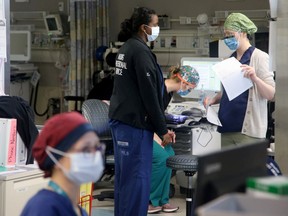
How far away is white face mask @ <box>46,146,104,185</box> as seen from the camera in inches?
68.6

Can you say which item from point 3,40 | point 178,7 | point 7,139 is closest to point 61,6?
point 178,7

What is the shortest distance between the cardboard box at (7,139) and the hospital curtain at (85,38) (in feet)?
11.7

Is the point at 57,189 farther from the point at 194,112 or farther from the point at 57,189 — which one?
the point at 194,112

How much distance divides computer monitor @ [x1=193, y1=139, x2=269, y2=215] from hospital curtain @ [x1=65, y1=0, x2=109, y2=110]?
556cm

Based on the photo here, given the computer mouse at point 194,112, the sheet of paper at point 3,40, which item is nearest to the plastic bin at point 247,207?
the sheet of paper at point 3,40

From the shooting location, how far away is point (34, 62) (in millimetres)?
7660

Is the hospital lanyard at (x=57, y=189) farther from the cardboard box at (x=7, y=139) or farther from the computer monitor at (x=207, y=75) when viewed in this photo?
the computer monitor at (x=207, y=75)

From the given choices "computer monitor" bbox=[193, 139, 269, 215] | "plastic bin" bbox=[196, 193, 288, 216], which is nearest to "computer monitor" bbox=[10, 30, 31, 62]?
"computer monitor" bbox=[193, 139, 269, 215]

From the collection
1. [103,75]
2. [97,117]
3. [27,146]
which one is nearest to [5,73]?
[27,146]

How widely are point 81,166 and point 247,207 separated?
28.1 inches

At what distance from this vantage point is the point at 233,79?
357cm

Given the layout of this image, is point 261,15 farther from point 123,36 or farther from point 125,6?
point 123,36

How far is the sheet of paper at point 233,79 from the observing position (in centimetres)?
351

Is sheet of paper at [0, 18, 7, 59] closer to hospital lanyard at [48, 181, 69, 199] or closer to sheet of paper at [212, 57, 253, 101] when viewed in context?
sheet of paper at [212, 57, 253, 101]
